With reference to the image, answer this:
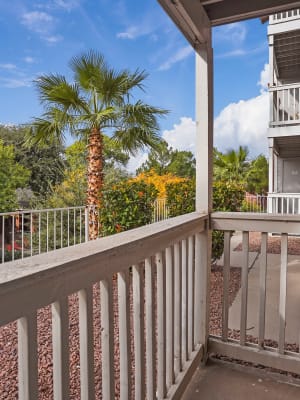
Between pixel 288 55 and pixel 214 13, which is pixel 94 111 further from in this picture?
pixel 288 55

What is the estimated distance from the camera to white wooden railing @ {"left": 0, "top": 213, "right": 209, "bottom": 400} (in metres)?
0.65

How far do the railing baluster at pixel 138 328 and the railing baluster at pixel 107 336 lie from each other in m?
0.17

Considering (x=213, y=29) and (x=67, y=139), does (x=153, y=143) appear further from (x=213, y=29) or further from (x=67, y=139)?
(x=213, y=29)

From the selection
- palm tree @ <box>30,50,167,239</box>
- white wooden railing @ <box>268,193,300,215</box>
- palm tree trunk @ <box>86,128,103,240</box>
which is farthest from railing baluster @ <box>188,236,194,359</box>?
white wooden railing @ <box>268,193,300,215</box>

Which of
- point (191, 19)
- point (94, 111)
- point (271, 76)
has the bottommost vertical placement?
point (191, 19)

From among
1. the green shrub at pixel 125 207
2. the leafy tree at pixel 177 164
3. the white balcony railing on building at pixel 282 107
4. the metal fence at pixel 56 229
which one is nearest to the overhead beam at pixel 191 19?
the green shrub at pixel 125 207

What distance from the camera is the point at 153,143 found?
5207mm

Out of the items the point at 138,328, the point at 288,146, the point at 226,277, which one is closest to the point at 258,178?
the point at 288,146

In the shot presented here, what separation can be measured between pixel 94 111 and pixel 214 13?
128 inches

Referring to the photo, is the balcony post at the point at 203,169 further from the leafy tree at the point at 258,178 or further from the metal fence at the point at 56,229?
Result: the leafy tree at the point at 258,178

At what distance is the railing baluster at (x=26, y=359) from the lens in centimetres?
65

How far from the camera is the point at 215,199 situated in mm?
4113

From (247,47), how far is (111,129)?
1001 cm

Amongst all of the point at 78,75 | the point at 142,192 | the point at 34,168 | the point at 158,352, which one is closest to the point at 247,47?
the point at 34,168
